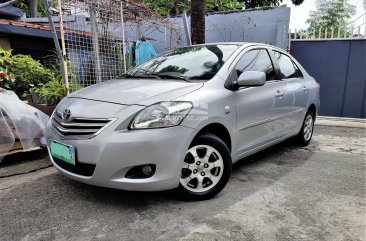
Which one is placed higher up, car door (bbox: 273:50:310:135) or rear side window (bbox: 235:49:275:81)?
rear side window (bbox: 235:49:275:81)

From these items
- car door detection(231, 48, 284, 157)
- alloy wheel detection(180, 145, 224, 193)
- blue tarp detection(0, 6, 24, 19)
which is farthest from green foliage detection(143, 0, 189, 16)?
alloy wheel detection(180, 145, 224, 193)

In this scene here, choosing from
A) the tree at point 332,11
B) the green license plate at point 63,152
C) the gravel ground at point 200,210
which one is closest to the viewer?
the gravel ground at point 200,210

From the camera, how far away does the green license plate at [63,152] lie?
8.75 feet

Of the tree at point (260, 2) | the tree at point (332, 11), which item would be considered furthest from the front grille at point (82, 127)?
the tree at point (332, 11)

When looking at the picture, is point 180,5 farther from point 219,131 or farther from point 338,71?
point 219,131

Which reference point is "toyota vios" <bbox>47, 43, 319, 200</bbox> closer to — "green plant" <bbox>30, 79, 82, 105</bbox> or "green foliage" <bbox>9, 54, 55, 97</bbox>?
"green plant" <bbox>30, 79, 82, 105</bbox>

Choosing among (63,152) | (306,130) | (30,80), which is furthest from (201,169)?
(30,80)

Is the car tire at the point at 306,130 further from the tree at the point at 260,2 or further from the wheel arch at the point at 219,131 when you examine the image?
the tree at the point at 260,2

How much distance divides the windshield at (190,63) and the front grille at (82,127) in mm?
1041

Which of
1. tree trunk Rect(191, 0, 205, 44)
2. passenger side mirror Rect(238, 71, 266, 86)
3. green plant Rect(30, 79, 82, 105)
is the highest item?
tree trunk Rect(191, 0, 205, 44)

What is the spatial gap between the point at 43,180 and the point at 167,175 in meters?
1.62

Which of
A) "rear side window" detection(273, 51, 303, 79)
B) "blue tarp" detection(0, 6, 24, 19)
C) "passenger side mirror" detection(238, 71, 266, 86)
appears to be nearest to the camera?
"passenger side mirror" detection(238, 71, 266, 86)

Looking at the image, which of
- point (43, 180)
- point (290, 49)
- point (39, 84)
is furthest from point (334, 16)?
point (43, 180)

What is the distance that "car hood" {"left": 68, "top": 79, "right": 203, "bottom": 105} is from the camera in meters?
2.75
